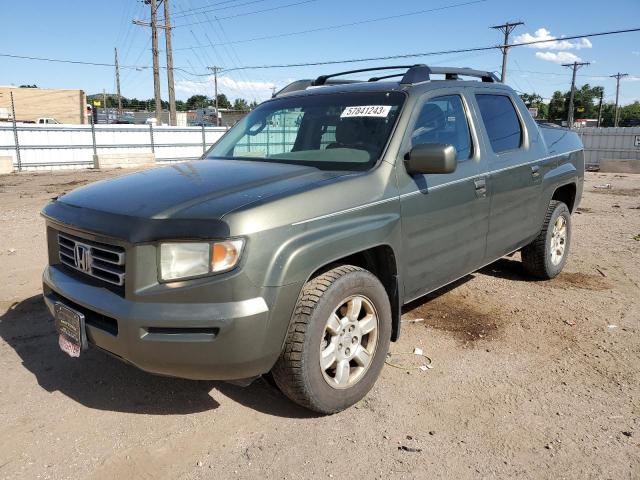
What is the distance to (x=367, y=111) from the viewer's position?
3.47 metres

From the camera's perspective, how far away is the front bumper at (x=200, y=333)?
2.37 meters

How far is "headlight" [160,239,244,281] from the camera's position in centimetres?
238

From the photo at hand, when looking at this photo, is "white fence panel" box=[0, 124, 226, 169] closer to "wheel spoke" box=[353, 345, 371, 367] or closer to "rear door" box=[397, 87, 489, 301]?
"rear door" box=[397, 87, 489, 301]

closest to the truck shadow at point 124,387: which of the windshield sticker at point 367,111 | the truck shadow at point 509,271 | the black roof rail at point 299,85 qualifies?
the windshield sticker at point 367,111

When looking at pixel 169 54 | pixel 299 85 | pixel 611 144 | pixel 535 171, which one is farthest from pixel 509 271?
pixel 169 54

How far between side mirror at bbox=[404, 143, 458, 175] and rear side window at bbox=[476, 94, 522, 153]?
3.92ft

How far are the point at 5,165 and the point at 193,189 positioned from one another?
20.8 meters

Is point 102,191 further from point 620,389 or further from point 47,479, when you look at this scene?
point 620,389

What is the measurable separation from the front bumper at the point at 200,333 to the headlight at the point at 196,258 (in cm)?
15

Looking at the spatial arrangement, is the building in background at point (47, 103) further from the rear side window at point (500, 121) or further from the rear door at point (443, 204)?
the rear door at point (443, 204)

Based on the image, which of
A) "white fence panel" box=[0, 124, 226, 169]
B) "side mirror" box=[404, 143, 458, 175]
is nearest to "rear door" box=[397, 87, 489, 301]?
"side mirror" box=[404, 143, 458, 175]

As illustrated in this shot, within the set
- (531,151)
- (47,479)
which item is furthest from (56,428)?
(531,151)

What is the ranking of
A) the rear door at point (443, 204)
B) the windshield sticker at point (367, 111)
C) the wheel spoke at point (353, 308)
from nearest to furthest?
the wheel spoke at point (353, 308) → the rear door at point (443, 204) → the windshield sticker at point (367, 111)

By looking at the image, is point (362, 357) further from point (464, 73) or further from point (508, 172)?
point (464, 73)
